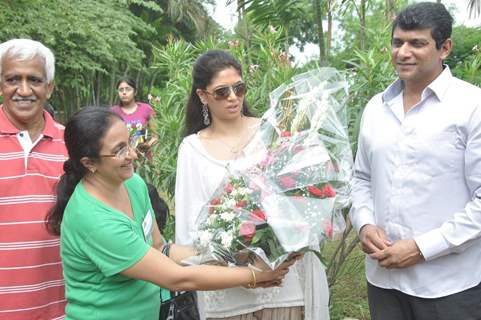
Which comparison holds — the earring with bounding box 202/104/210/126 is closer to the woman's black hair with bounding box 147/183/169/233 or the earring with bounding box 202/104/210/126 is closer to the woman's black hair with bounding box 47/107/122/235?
the woman's black hair with bounding box 47/107/122/235

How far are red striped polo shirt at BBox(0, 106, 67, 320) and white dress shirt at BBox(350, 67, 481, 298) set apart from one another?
1.45 meters

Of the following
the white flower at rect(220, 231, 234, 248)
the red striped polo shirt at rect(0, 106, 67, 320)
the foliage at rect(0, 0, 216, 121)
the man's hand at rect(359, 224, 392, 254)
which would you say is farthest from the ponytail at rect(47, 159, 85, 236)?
the foliage at rect(0, 0, 216, 121)

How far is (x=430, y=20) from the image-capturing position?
7.06ft

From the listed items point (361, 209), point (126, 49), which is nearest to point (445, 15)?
point (361, 209)

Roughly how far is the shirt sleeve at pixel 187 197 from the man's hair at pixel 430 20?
1.08 meters

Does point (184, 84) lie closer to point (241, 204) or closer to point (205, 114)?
point (205, 114)

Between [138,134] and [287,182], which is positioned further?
[138,134]

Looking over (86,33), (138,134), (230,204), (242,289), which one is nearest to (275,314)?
(242,289)

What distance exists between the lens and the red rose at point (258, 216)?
1894 millimetres

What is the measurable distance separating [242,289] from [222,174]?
501 mm

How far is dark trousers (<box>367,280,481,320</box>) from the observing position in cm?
216


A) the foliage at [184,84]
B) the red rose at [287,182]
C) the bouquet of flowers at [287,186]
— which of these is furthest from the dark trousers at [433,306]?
the foliage at [184,84]

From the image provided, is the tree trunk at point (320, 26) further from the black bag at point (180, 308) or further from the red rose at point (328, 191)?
the red rose at point (328, 191)

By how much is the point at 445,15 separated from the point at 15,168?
1882 millimetres
